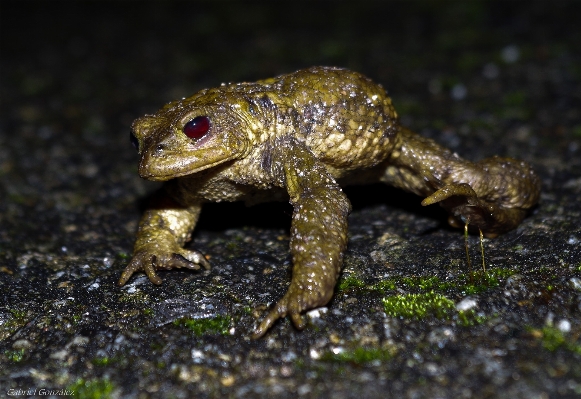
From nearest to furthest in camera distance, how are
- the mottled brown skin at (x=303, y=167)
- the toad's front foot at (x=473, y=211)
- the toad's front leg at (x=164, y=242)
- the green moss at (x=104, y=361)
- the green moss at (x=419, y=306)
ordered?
the green moss at (x=104, y=361)
the green moss at (x=419, y=306)
the mottled brown skin at (x=303, y=167)
the toad's front foot at (x=473, y=211)
the toad's front leg at (x=164, y=242)

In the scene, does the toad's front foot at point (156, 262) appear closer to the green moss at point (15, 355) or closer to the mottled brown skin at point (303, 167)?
the mottled brown skin at point (303, 167)

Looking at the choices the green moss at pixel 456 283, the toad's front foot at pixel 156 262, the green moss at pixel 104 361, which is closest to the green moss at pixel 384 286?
the green moss at pixel 456 283

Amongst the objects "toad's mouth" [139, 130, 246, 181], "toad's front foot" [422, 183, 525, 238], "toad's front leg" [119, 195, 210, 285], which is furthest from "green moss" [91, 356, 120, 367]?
"toad's front foot" [422, 183, 525, 238]

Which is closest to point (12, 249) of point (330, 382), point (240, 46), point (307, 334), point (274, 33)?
point (307, 334)

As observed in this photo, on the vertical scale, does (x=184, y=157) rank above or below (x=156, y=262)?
above

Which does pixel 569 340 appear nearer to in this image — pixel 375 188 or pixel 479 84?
pixel 375 188

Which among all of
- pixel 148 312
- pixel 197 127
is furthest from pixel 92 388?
pixel 197 127

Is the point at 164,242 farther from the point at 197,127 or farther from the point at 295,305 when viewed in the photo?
the point at 295,305
